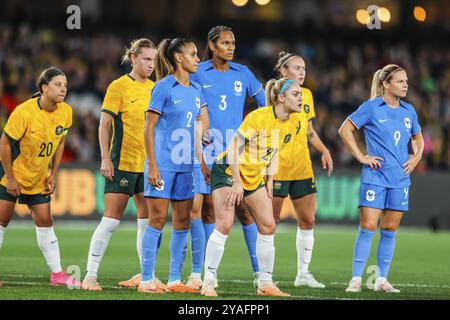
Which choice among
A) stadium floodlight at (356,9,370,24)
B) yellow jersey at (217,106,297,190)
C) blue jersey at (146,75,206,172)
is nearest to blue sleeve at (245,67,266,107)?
yellow jersey at (217,106,297,190)

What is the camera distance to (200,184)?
10320 mm

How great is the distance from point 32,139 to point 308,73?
56.6 feet

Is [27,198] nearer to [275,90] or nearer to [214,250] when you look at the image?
[214,250]

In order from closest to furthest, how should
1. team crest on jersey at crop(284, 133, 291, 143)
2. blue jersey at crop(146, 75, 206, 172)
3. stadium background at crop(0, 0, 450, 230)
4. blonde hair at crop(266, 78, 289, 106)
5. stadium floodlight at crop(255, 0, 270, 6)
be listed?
blue jersey at crop(146, 75, 206, 172) → blonde hair at crop(266, 78, 289, 106) → team crest on jersey at crop(284, 133, 291, 143) → stadium background at crop(0, 0, 450, 230) → stadium floodlight at crop(255, 0, 270, 6)

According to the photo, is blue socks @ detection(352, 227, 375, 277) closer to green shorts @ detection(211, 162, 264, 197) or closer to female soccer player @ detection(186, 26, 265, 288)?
female soccer player @ detection(186, 26, 265, 288)

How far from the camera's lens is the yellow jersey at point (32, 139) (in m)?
10.1

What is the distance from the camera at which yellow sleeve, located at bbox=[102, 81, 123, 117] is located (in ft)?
33.4

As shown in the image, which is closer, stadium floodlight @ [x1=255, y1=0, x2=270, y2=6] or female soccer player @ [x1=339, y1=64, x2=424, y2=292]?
female soccer player @ [x1=339, y1=64, x2=424, y2=292]

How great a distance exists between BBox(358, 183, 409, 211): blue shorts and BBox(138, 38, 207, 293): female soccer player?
1.85 meters

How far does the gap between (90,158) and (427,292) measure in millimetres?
12513

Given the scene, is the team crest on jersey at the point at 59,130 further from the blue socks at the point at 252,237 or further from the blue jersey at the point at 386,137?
the blue jersey at the point at 386,137

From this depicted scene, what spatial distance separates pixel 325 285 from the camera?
10.9 metres

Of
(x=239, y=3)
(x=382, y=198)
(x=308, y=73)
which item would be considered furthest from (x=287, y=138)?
(x=239, y=3)

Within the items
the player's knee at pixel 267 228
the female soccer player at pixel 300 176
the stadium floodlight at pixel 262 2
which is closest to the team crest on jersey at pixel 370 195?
the female soccer player at pixel 300 176
